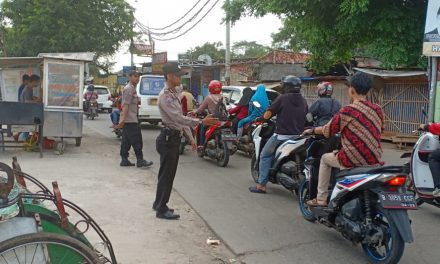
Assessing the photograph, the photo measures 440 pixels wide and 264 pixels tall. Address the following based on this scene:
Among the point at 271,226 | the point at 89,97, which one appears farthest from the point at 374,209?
the point at 89,97

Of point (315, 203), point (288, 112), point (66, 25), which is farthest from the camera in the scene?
point (66, 25)

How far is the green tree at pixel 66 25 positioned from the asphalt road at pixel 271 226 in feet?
63.2

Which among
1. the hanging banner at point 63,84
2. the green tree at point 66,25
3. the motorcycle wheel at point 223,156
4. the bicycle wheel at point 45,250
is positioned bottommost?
the motorcycle wheel at point 223,156

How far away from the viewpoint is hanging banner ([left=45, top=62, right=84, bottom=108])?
10000 millimetres

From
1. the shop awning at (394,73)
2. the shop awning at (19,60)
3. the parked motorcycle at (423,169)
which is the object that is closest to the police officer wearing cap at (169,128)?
the parked motorcycle at (423,169)

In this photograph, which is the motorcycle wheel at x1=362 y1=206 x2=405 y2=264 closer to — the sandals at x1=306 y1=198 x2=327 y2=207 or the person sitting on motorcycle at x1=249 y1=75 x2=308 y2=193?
the sandals at x1=306 y1=198 x2=327 y2=207

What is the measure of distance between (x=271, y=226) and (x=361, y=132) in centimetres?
163

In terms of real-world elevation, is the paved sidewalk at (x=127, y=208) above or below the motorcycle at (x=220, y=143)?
below

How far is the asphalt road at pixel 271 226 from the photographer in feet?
14.4

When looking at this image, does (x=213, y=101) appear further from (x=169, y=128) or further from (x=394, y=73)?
(x=394, y=73)

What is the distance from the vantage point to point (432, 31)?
10031mm

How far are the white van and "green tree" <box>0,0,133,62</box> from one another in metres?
11.1

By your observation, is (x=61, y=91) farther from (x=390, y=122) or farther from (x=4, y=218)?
(x=390, y=122)

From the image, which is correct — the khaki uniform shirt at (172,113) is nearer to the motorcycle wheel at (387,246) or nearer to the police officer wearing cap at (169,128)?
the police officer wearing cap at (169,128)
